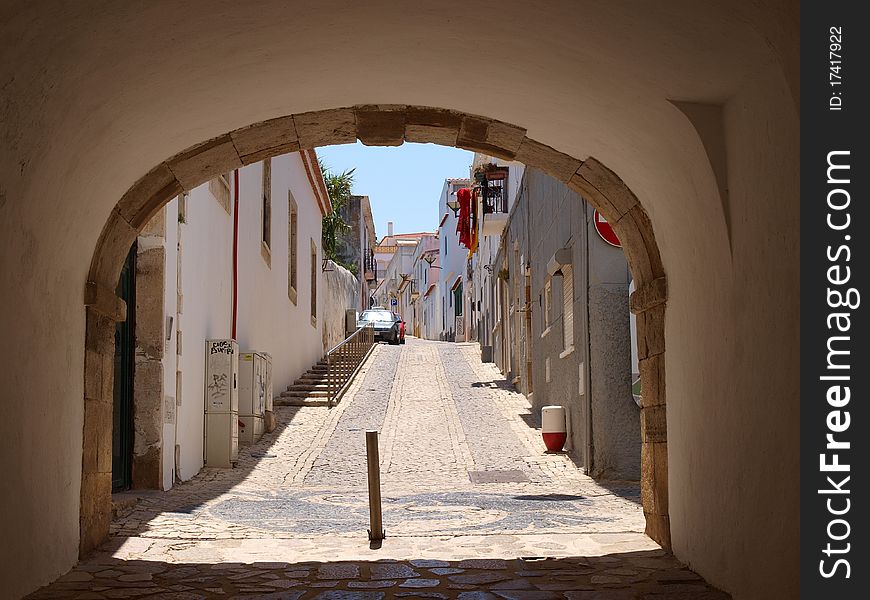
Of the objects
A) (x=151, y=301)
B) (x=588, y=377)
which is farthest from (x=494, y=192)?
(x=151, y=301)

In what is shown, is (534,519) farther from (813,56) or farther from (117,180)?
(813,56)

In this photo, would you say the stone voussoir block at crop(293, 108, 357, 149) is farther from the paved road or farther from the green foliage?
the green foliage

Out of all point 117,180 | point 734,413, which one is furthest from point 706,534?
point 117,180

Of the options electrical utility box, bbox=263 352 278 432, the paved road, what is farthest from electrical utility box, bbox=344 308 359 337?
electrical utility box, bbox=263 352 278 432

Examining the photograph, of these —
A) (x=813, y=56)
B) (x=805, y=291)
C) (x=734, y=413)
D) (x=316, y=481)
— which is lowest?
(x=316, y=481)

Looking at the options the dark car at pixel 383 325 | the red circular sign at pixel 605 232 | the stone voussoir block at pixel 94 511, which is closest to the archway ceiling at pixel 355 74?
the stone voussoir block at pixel 94 511

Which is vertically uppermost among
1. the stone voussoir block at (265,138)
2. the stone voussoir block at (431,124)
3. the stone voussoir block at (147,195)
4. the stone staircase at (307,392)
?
the stone voussoir block at (431,124)

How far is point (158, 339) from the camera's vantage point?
8.78 metres

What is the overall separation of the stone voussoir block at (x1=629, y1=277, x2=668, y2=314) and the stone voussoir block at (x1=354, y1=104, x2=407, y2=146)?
184 cm

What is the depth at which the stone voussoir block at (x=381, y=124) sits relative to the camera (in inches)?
253

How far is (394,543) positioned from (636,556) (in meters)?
1.53

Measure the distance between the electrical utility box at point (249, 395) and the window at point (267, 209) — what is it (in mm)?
3208

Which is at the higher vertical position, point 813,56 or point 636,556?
point 813,56

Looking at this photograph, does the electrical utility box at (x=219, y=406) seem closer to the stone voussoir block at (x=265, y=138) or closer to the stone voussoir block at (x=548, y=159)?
the stone voussoir block at (x=265, y=138)
